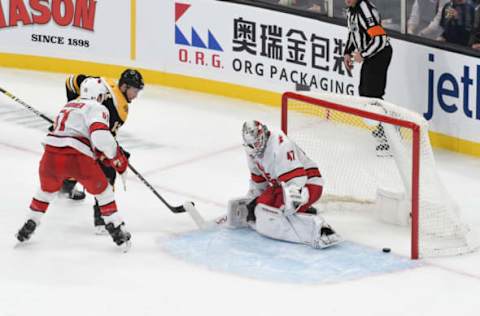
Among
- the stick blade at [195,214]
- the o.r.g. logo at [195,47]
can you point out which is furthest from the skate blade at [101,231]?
the o.r.g. logo at [195,47]

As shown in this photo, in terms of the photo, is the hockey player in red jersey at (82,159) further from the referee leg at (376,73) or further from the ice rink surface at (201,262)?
the referee leg at (376,73)

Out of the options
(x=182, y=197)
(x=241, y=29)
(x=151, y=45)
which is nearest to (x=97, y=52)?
(x=151, y=45)

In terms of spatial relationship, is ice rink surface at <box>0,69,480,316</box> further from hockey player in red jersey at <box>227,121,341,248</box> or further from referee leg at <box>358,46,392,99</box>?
referee leg at <box>358,46,392,99</box>

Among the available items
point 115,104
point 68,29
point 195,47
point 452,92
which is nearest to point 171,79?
point 195,47

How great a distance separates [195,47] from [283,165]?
11.0ft

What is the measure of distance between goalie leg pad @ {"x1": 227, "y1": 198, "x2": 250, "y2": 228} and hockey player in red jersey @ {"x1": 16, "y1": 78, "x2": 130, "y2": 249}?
0.67 metres

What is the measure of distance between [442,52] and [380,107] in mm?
1650

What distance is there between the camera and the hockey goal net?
679 centimetres

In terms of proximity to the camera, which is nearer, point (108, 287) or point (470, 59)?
point (108, 287)

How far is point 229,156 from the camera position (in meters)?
8.70

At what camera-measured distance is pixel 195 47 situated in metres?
10.0

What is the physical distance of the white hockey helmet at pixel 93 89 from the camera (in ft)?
22.5

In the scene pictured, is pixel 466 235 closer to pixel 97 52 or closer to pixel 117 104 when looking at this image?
pixel 117 104

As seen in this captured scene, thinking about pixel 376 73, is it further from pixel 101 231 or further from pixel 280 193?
pixel 101 231
